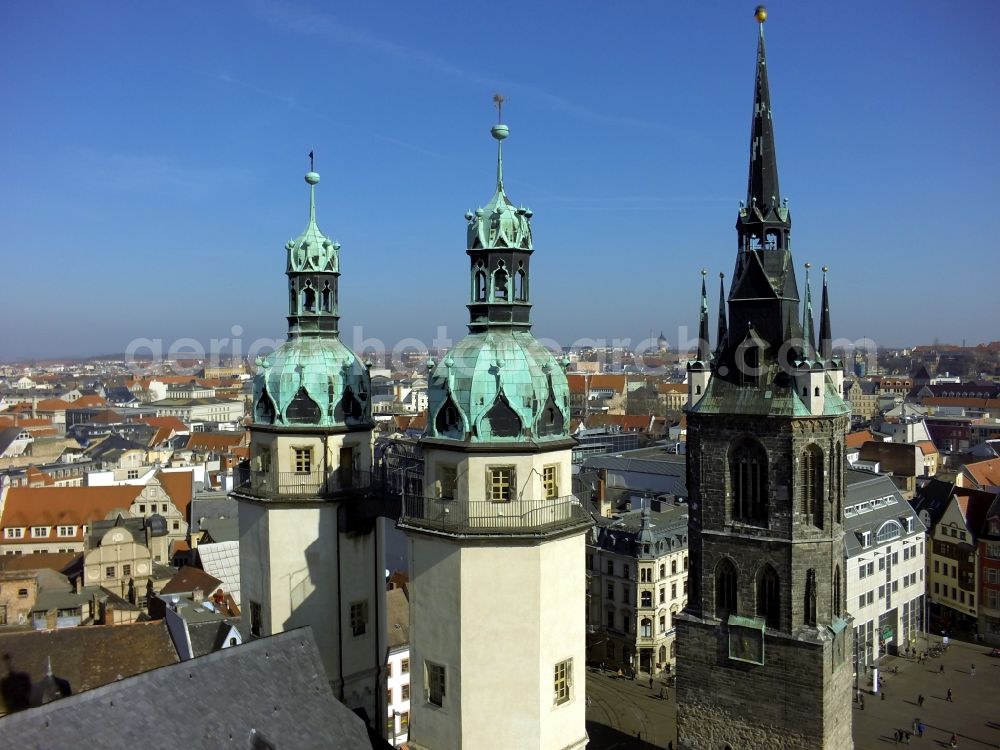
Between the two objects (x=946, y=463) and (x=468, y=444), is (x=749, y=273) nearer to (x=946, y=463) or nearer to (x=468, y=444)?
(x=468, y=444)

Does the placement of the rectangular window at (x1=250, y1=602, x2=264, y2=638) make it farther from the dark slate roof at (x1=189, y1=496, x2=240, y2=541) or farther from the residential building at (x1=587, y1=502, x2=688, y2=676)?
the dark slate roof at (x1=189, y1=496, x2=240, y2=541)

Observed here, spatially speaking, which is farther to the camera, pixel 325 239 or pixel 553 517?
pixel 325 239

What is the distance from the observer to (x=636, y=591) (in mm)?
68000

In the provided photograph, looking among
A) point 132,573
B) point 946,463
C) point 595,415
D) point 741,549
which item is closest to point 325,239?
point 741,549

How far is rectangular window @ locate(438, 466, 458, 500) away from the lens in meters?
26.1

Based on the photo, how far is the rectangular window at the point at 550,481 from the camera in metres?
26.0

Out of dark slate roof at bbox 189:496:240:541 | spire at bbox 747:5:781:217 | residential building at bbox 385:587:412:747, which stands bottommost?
residential building at bbox 385:587:412:747

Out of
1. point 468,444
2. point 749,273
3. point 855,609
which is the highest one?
point 749,273

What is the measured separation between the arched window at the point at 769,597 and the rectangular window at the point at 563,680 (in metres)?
14.7

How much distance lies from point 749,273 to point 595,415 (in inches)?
5085

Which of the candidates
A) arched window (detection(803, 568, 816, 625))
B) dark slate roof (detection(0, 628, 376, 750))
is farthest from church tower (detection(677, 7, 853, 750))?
dark slate roof (detection(0, 628, 376, 750))

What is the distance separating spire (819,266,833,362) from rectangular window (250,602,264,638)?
27739 mm

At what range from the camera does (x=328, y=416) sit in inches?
1319

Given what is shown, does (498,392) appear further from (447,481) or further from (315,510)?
(315,510)
